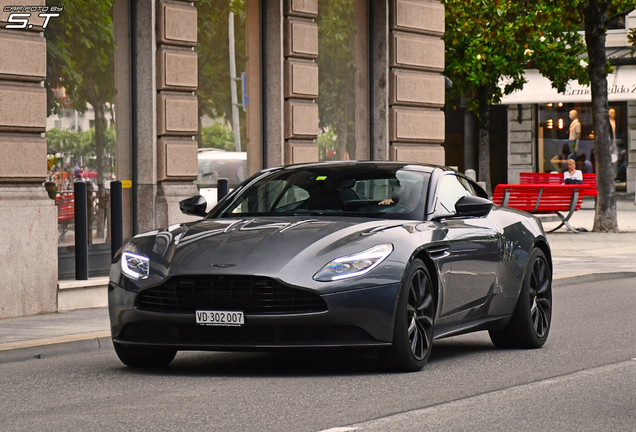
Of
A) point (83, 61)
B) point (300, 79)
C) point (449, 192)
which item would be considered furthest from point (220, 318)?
point (300, 79)

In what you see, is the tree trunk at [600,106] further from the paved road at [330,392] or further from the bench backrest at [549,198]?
the paved road at [330,392]

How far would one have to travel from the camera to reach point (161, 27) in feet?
48.0

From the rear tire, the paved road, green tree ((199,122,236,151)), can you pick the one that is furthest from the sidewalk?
green tree ((199,122,236,151))

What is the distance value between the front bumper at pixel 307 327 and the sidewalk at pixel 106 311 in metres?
2.09

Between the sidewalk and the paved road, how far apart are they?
0.18 meters

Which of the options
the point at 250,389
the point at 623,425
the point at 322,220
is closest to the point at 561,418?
the point at 623,425

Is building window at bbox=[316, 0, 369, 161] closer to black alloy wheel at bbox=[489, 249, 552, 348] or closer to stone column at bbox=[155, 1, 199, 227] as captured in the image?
stone column at bbox=[155, 1, 199, 227]

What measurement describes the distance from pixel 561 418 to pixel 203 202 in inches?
132

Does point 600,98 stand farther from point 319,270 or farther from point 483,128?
point 319,270

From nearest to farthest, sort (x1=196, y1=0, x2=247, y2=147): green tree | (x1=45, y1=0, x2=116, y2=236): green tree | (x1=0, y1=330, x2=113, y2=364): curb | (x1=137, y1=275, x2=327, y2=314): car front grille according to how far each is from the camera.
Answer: (x1=137, y1=275, x2=327, y2=314): car front grille → (x1=0, y1=330, x2=113, y2=364): curb → (x1=45, y1=0, x2=116, y2=236): green tree → (x1=196, y1=0, x2=247, y2=147): green tree

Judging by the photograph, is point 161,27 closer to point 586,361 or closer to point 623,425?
point 586,361

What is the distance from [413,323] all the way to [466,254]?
989 mm

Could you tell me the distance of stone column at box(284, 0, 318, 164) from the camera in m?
16.9

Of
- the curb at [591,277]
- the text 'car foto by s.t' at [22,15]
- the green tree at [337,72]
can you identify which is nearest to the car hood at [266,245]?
the text 'car foto by s.t' at [22,15]
